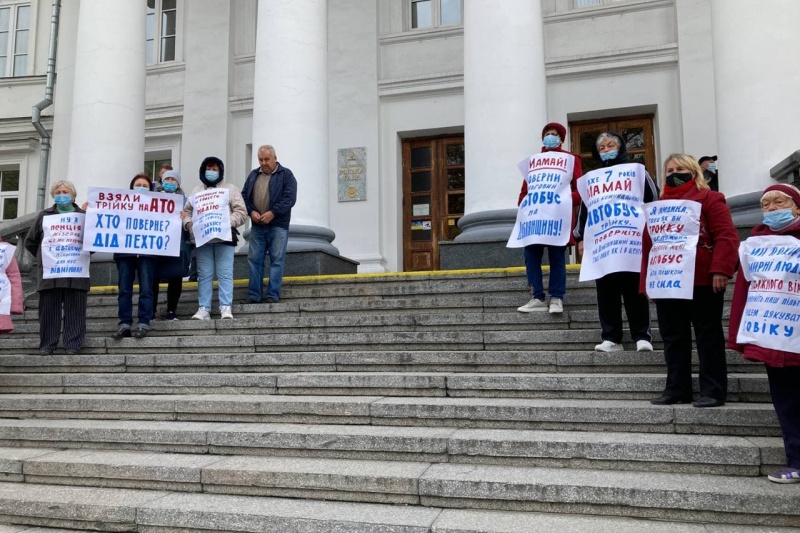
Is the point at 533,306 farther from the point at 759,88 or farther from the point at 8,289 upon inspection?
the point at 8,289

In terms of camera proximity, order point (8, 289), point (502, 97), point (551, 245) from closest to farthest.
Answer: point (551, 245) → point (8, 289) → point (502, 97)

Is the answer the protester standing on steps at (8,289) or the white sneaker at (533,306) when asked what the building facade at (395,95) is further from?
the protester standing on steps at (8,289)

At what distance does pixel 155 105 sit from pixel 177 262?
910 cm

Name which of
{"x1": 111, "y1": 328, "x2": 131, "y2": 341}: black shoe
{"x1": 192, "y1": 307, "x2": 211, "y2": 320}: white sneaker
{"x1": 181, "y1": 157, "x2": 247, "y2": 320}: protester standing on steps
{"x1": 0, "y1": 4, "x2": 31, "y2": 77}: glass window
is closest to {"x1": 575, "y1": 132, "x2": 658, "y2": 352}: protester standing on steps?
{"x1": 181, "y1": 157, "x2": 247, "y2": 320}: protester standing on steps

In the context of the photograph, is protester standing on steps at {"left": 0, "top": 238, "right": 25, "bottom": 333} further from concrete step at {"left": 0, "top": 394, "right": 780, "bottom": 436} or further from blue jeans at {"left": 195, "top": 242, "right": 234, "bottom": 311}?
blue jeans at {"left": 195, "top": 242, "right": 234, "bottom": 311}

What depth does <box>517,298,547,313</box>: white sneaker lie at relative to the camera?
6438mm

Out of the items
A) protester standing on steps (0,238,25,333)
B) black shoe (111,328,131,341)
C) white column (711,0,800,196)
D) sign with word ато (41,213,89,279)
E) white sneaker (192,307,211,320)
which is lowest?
black shoe (111,328,131,341)

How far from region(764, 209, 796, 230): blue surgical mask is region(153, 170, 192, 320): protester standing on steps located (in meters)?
5.94

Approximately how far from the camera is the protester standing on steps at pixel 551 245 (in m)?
6.39

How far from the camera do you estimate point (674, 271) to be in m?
4.62

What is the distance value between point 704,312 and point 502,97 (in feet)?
17.1

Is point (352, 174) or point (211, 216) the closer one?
point (211, 216)

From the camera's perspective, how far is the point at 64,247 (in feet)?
23.8

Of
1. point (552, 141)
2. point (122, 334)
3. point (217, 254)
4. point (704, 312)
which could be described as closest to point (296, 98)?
point (217, 254)
